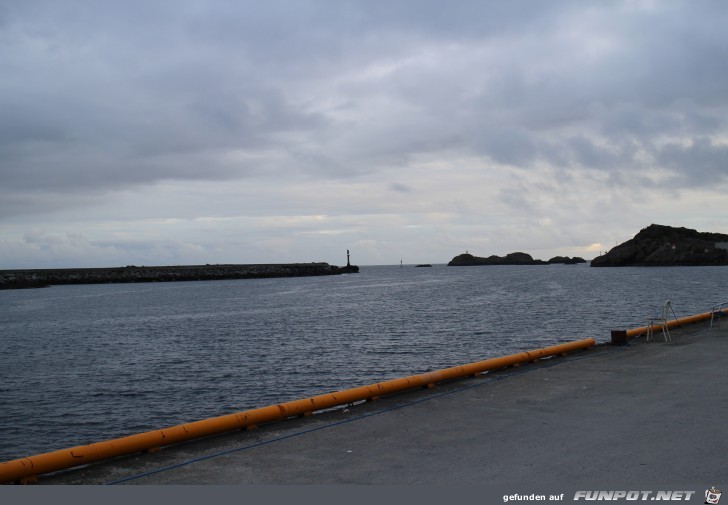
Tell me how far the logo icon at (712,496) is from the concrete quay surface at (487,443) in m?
0.36

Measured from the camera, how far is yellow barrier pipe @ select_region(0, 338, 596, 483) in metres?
7.43

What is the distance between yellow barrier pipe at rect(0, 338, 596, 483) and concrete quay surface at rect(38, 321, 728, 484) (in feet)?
0.44

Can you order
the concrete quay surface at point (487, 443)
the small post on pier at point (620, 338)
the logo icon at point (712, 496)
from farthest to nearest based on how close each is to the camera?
the small post on pier at point (620, 338), the concrete quay surface at point (487, 443), the logo icon at point (712, 496)

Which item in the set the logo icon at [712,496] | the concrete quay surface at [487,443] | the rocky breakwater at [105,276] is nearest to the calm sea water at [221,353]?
the concrete quay surface at [487,443]

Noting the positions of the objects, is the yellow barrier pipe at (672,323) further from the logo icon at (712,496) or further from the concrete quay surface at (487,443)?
the logo icon at (712,496)

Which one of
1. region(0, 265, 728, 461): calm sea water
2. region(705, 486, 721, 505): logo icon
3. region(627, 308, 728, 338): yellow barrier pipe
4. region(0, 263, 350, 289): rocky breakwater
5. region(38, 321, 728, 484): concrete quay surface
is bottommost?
region(0, 265, 728, 461): calm sea water

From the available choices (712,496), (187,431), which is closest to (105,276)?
(187,431)

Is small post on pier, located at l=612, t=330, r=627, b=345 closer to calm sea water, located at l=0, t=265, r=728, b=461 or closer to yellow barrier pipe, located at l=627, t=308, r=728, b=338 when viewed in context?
yellow barrier pipe, located at l=627, t=308, r=728, b=338

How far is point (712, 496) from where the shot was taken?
5969 mm

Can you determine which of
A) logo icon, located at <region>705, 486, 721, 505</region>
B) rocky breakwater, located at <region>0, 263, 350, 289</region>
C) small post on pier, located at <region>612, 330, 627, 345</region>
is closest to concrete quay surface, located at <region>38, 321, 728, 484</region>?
logo icon, located at <region>705, 486, 721, 505</region>

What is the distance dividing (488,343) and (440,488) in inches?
1123

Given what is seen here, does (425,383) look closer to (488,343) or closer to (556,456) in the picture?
(556,456)

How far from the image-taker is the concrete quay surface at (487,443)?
695 cm

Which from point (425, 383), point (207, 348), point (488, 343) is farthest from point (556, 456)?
point (207, 348)
